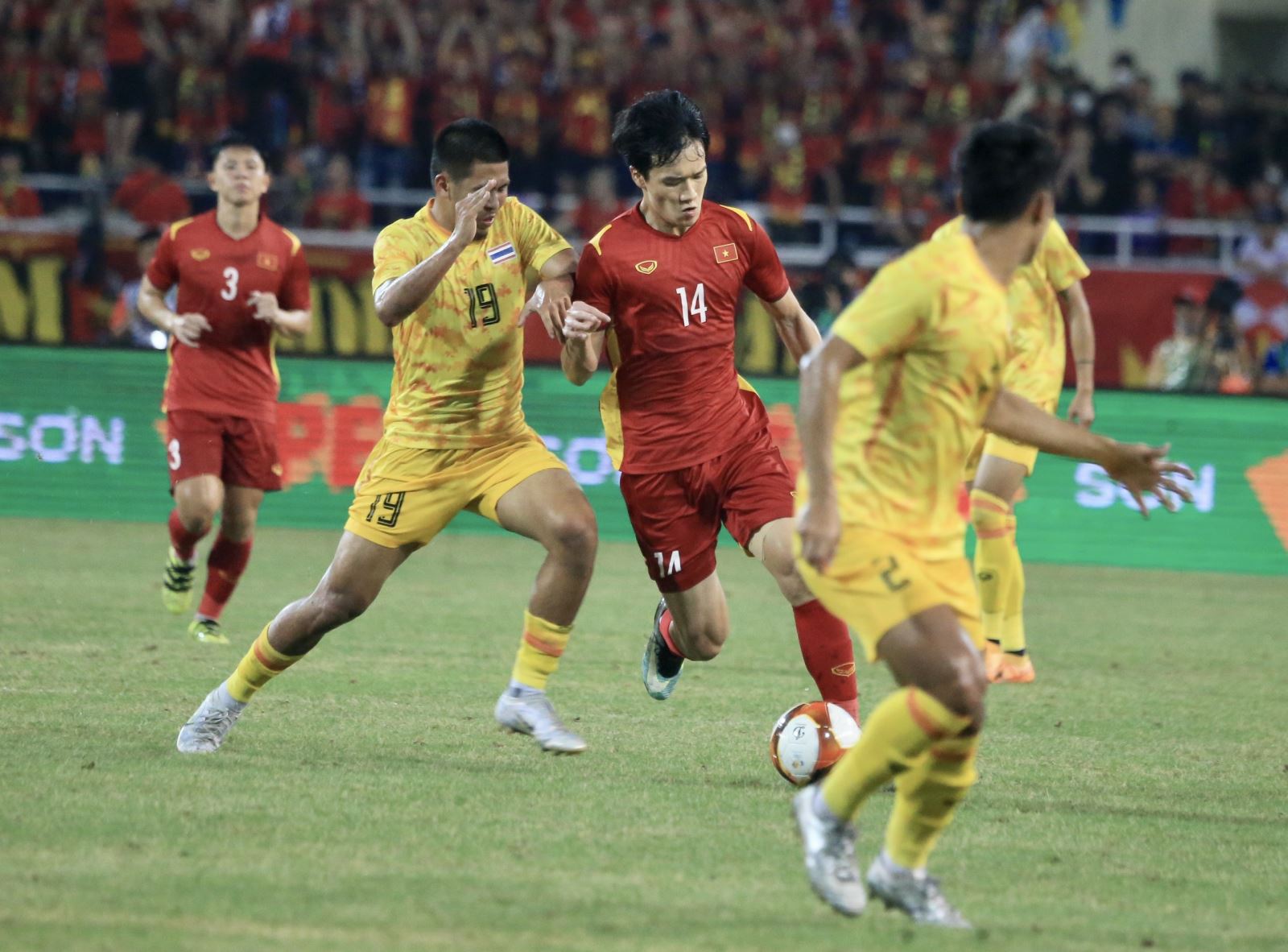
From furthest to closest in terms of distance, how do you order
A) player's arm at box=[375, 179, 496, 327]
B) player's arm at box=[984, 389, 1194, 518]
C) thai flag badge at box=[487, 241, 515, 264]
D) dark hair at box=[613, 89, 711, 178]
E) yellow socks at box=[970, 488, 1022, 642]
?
yellow socks at box=[970, 488, 1022, 642], thai flag badge at box=[487, 241, 515, 264], dark hair at box=[613, 89, 711, 178], player's arm at box=[375, 179, 496, 327], player's arm at box=[984, 389, 1194, 518]

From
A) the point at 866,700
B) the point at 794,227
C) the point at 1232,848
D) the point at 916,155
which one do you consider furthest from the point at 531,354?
the point at 1232,848

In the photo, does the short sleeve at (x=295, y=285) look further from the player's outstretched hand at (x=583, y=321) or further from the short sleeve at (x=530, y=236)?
the player's outstretched hand at (x=583, y=321)

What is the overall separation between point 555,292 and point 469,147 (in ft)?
2.14

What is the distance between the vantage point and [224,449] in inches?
393

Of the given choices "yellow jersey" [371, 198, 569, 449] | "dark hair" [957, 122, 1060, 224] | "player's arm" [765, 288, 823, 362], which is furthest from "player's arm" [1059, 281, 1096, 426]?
"dark hair" [957, 122, 1060, 224]

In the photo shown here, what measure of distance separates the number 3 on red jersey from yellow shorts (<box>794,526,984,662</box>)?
2.28 meters

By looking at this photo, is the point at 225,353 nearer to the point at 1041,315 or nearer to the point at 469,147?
the point at 469,147

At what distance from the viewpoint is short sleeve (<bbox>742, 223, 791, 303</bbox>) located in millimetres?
6977

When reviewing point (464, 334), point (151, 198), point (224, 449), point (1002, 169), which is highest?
point (151, 198)

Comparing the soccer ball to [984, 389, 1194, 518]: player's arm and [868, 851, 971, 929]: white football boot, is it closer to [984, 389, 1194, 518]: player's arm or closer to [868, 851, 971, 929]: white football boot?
[868, 851, 971, 929]: white football boot

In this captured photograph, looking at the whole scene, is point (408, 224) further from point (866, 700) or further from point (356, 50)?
point (356, 50)

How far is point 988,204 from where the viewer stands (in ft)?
15.4

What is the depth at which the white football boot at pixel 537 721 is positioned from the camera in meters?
6.76

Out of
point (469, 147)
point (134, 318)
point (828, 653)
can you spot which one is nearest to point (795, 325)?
point (828, 653)
